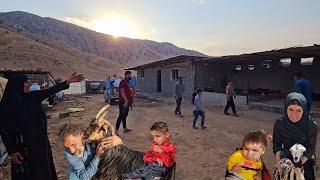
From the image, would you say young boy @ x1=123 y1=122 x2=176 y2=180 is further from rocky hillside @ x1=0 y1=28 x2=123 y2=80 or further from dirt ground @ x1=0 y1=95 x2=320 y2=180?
rocky hillside @ x1=0 y1=28 x2=123 y2=80

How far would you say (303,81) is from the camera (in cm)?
916

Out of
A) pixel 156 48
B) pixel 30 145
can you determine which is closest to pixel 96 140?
pixel 30 145

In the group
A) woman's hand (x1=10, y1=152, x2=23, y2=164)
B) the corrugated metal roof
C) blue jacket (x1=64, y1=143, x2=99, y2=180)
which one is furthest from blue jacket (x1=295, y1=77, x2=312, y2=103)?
woman's hand (x1=10, y1=152, x2=23, y2=164)

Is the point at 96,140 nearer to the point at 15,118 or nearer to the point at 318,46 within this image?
the point at 15,118

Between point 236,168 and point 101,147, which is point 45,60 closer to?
point 101,147

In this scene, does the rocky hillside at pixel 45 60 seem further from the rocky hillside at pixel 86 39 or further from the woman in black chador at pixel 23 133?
the woman in black chador at pixel 23 133

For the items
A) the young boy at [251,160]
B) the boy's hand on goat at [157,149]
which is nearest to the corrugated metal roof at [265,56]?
the young boy at [251,160]

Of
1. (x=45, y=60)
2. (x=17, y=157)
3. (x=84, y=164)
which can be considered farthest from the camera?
(x=45, y=60)

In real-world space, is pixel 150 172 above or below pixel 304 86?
below

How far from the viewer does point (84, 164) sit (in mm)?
3061

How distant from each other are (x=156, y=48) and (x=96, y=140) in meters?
124

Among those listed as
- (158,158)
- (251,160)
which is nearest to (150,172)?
(158,158)

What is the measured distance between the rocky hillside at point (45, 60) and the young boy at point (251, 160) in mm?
46936

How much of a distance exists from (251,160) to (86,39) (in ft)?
333
